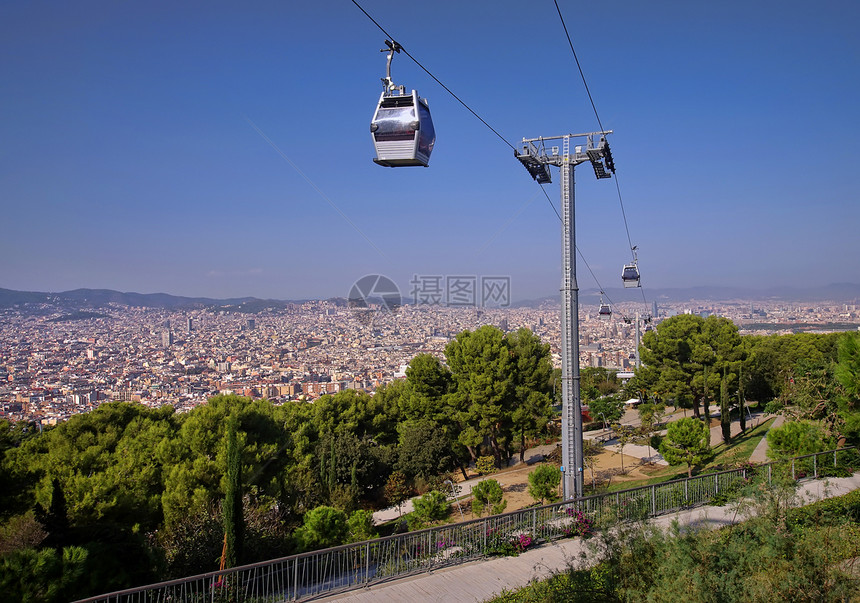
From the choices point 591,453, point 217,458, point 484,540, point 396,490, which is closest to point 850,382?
point 591,453

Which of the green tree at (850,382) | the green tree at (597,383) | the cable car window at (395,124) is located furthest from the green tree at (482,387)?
the cable car window at (395,124)

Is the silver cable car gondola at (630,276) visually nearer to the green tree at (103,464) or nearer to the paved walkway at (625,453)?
the paved walkway at (625,453)

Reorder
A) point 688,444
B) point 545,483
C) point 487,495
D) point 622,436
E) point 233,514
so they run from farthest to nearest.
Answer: point 622,436 < point 688,444 < point 487,495 < point 545,483 < point 233,514

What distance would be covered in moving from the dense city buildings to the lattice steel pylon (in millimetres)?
16025

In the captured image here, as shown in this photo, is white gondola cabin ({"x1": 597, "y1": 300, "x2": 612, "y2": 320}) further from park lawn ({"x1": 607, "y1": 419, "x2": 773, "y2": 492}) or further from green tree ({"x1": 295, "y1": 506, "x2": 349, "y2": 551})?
green tree ({"x1": 295, "y1": 506, "x2": 349, "y2": 551})

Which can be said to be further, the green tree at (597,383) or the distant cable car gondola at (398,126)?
the green tree at (597,383)

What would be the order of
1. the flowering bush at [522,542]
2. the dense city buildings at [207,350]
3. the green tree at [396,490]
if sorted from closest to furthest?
1. the flowering bush at [522,542]
2. the green tree at [396,490]
3. the dense city buildings at [207,350]

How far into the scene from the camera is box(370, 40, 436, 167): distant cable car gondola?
4.91 m

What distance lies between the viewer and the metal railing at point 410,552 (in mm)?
5535

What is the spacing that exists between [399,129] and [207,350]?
43822mm

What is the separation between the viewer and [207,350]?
44.5 m

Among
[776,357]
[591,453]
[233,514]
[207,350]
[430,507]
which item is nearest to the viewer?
[233,514]

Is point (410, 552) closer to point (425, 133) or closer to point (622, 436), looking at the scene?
point (425, 133)

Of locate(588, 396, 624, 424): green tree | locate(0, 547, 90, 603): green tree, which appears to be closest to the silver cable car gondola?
locate(588, 396, 624, 424): green tree
